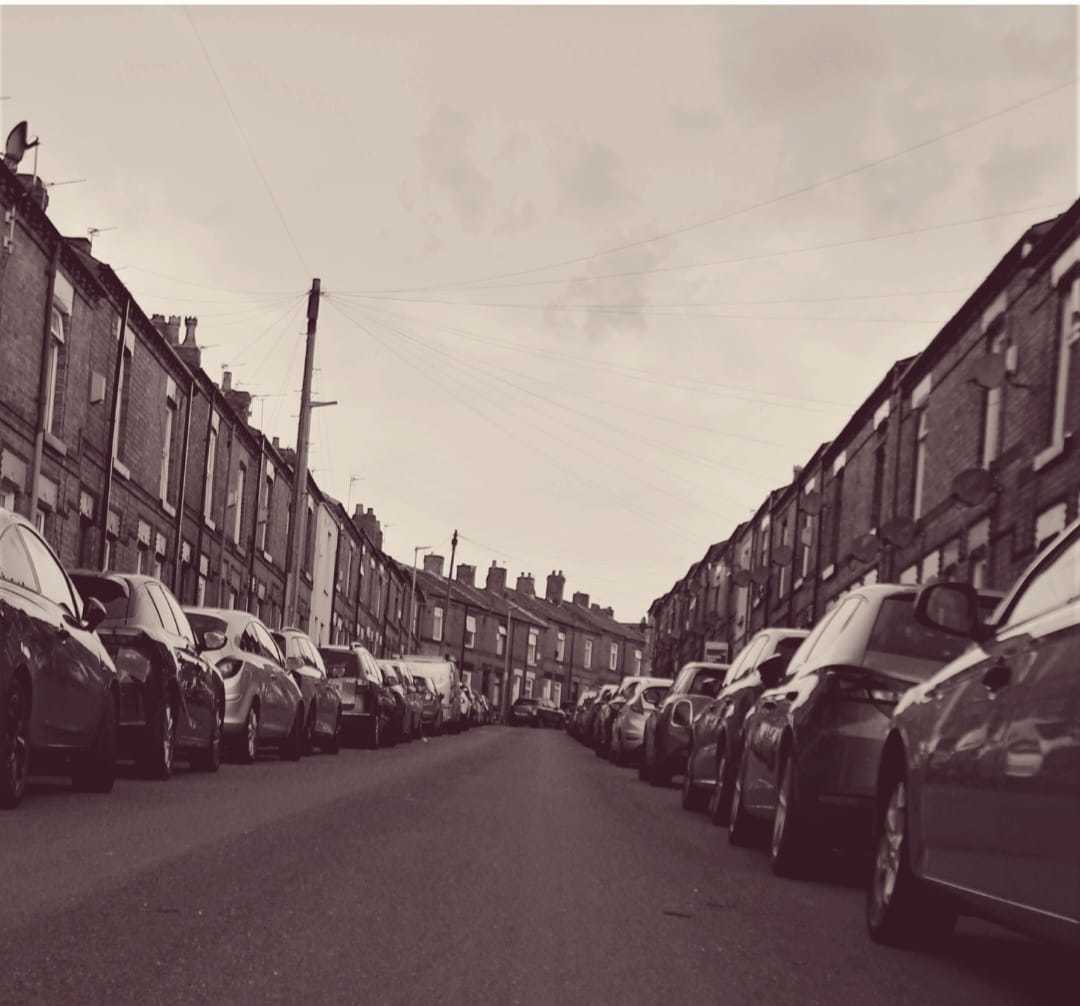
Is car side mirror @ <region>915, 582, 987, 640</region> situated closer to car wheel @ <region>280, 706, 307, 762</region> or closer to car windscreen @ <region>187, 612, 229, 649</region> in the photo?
car windscreen @ <region>187, 612, 229, 649</region>

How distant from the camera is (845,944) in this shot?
682 centimetres

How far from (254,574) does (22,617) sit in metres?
35.7

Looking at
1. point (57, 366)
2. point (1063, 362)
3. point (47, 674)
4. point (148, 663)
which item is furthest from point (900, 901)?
point (57, 366)

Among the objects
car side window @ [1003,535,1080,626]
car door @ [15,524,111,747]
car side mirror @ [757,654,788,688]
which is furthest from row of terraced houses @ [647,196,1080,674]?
car side window @ [1003,535,1080,626]

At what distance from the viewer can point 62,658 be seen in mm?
10781

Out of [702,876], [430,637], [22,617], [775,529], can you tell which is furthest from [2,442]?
[430,637]

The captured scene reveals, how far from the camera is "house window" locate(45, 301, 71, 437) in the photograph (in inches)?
1021

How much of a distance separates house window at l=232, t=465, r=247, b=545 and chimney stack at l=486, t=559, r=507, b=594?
239ft

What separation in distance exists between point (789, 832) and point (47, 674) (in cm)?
435

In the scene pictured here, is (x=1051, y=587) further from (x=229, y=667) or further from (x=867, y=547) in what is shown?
(x=867, y=547)

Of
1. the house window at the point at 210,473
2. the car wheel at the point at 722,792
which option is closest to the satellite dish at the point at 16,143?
the house window at the point at 210,473

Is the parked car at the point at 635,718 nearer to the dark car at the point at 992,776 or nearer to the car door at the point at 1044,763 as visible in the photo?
the dark car at the point at 992,776

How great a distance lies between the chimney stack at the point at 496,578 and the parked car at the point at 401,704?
80129mm

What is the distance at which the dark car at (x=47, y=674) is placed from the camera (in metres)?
9.87
